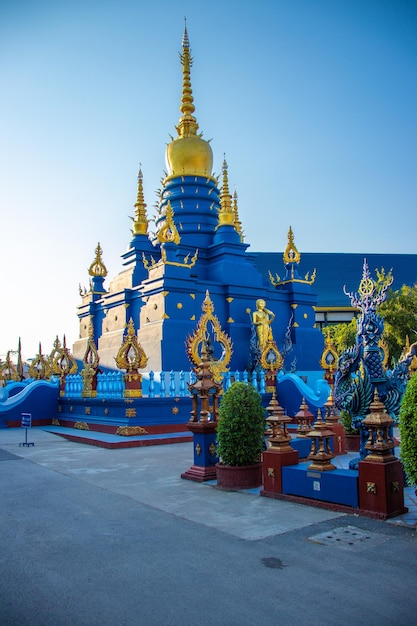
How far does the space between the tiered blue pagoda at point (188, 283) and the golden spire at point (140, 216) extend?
55 mm

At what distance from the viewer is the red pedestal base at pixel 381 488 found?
A: 259 inches

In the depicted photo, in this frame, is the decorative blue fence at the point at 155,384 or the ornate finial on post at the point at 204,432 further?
the decorative blue fence at the point at 155,384

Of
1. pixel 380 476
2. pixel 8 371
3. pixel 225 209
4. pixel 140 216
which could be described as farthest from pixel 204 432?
pixel 140 216

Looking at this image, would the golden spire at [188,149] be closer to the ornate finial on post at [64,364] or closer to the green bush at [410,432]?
the ornate finial on post at [64,364]

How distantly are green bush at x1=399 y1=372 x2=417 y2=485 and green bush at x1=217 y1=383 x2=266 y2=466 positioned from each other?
9.94ft

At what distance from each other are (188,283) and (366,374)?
15.2 m

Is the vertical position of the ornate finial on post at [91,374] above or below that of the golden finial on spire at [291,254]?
below

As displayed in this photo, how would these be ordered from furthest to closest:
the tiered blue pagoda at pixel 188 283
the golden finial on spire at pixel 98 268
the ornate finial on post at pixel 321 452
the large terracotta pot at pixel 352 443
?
the golden finial on spire at pixel 98 268
the tiered blue pagoda at pixel 188 283
the large terracotta pot at pixel 352 443
the ornate finial on post at pixel 321 452

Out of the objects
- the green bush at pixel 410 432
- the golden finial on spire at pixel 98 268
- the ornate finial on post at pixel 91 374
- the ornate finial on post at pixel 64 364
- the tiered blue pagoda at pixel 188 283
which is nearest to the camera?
the green bush at pixel 410 432

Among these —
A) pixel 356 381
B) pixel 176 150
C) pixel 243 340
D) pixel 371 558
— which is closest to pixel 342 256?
pixel 176 150

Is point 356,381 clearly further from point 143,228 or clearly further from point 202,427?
point 143,228

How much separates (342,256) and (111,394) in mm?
44284

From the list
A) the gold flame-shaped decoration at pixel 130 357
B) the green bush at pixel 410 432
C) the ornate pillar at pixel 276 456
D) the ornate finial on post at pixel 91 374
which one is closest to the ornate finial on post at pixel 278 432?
the ornate pillar at pixel 276 456

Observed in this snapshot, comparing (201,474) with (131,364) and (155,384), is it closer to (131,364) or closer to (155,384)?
(131,364)
